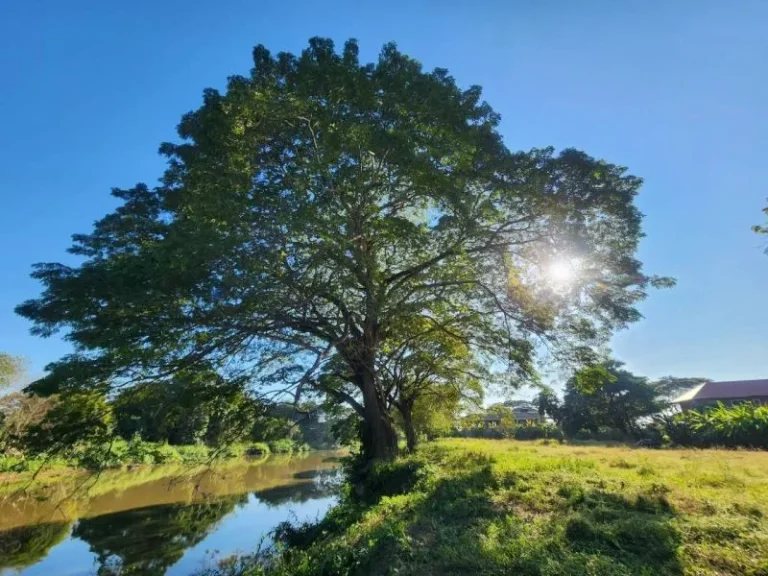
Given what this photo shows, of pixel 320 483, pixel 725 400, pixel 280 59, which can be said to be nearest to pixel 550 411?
pixel 725 400

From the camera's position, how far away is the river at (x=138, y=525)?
10633 millimetres

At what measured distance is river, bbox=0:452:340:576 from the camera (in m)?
10.6

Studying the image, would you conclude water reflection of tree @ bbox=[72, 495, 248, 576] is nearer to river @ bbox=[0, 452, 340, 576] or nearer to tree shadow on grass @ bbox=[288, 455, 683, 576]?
river @ bbox=[0, 452, 340, 576]

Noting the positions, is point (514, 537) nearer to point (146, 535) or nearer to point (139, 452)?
point (146, 535)

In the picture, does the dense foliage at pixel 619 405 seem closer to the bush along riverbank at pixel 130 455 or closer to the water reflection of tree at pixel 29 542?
the bush along riverbank at pixel 130 455

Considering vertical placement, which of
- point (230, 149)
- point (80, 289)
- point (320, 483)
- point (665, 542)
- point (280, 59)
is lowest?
point (320, 483)

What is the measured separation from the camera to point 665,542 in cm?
436

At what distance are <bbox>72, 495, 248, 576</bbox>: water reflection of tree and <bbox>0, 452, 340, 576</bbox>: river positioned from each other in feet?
0.08

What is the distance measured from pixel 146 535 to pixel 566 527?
46.6 ft

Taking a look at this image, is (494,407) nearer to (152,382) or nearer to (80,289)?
(152,382)

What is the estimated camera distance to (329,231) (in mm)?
7281

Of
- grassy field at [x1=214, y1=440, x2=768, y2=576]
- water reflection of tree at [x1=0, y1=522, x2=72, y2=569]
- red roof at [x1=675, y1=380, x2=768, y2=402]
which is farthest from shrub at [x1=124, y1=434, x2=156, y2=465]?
red roof at [x1=675, y1=380, x2=768, y2=402]

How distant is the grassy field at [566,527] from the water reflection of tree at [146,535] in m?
5.10

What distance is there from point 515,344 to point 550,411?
38612mm
